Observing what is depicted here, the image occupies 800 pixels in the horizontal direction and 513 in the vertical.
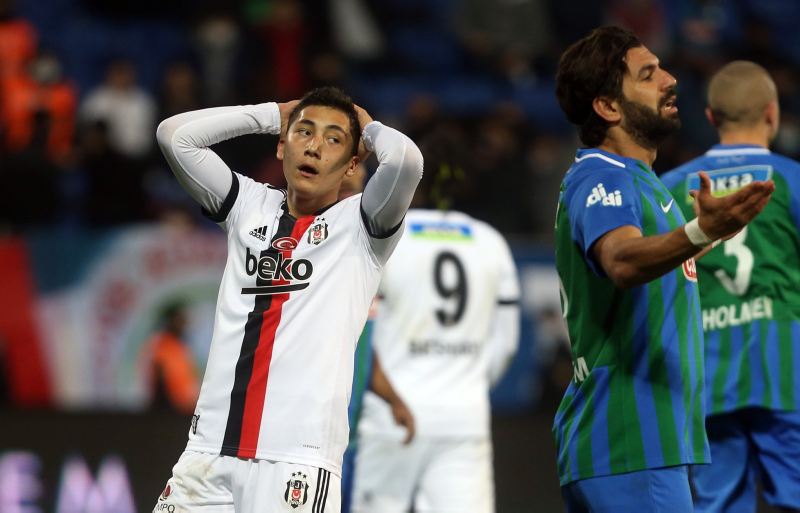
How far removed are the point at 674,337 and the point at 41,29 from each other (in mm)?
11552

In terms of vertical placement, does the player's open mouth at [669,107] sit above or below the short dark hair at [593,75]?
below

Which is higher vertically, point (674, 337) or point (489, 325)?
point (489, 325)

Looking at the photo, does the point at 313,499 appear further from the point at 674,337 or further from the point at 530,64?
the point at 530,64

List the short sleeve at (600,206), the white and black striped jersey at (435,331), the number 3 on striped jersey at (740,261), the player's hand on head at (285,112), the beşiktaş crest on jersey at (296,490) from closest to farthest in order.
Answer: the short sleeve at (600,206) → the beşiktaş crest on jersey at (296,490) → the player's hand on head at (285,112) → the number 3 on striped jersey at (740,261) → the white and black striped jersey at (435,331)

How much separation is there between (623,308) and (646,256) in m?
0.41

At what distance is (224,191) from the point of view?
3.65m

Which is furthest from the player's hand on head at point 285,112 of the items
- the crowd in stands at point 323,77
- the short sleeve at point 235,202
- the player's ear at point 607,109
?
the crowd in stands at point 323,77

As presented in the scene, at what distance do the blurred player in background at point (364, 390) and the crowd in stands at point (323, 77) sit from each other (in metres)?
→ 4.17

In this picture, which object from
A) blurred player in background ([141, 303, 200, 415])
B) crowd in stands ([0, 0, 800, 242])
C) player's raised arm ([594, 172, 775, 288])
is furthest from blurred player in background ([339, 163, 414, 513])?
crowd in stands ([0, 0, 800, 242])

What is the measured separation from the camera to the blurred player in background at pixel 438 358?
5.45m

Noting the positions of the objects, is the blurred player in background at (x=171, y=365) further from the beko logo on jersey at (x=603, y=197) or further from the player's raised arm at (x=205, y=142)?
the beko logo on jersey at (x=603, y=197)

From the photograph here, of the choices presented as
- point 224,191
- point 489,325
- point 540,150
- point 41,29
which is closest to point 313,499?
point 224,191

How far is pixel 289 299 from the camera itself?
3.42 meters

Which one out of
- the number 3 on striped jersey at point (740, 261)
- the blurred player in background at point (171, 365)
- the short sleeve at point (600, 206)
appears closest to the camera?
the short sleeve at point (600, 206)
